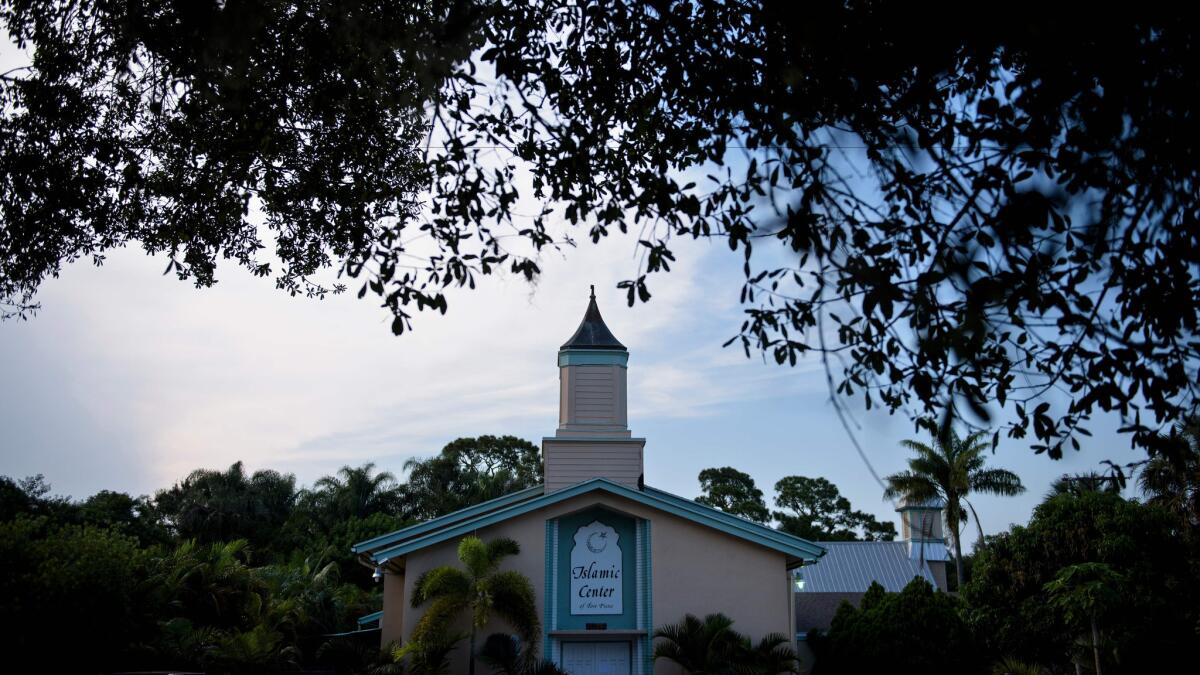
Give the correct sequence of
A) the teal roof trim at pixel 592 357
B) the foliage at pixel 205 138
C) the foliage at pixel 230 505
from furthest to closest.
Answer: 1. the foliage at pixel 230 505
2. the teal roof trim at pixel 592 357
3. the foliage at pixel 205 138

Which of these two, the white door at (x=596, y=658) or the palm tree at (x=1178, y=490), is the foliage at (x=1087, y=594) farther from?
the white door at (x=596, y=658)

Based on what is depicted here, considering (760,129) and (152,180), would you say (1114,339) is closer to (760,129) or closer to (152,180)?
(760,129)

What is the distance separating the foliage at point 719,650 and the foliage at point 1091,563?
37.7 feet

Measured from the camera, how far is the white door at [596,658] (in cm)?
2147

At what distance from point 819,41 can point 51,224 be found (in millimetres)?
7468

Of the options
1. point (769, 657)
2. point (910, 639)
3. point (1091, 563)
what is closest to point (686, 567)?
point (769, 657)

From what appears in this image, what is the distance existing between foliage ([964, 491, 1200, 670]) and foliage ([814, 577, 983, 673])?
191 inches

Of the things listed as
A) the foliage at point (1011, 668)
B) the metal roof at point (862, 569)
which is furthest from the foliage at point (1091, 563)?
the metal roof at point (862, 569)

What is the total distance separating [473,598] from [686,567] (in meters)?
4.79

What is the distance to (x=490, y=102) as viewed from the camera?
27.5ft

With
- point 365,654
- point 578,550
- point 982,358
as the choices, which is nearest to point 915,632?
point 578,550

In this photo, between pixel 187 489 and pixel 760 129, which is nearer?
pixel 760 129

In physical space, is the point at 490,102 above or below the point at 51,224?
above

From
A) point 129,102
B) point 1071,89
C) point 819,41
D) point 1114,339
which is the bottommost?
point 1114,339
